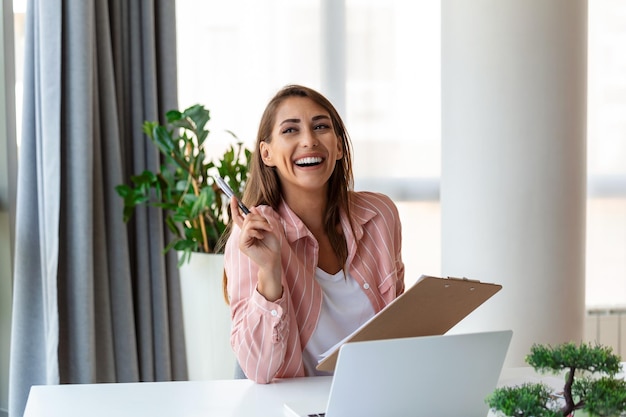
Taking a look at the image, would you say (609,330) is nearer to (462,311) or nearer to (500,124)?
(500,124)

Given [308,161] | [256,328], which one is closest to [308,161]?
[308,161]

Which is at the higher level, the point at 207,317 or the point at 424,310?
the point at 424,310

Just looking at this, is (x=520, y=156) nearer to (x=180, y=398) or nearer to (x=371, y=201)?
(x=371, y=201)

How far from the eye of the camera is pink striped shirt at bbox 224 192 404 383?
1.80 meters

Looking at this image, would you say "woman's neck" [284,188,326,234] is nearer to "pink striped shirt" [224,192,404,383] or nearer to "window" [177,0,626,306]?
"pink striped shirt" [224,192,404,383]

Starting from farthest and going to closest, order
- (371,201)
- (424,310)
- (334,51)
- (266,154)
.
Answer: (334,51) < (371,201) < (266,154) < (424,310)

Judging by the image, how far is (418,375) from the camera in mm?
1398

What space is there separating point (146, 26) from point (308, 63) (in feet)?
2.24

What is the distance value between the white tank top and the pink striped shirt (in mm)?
20

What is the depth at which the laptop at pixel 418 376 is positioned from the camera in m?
1.34

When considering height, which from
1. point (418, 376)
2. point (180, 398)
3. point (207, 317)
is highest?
point (418, 376)

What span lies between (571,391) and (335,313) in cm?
83

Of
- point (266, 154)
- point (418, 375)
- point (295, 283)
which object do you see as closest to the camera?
point (418, 375)

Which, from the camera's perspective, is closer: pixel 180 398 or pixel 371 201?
pixel 180 398
